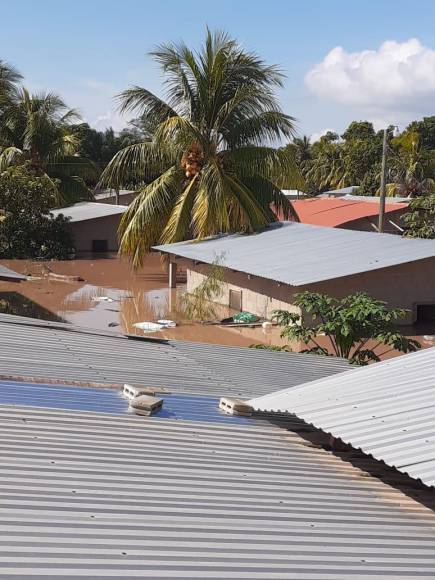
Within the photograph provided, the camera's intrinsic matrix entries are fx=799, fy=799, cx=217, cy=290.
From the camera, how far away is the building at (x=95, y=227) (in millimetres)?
37312

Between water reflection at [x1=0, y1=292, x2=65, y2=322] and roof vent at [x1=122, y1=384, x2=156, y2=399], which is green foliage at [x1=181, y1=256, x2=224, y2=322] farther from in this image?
roof vent at [x1=122, y1=384, x2=156, y2=399]

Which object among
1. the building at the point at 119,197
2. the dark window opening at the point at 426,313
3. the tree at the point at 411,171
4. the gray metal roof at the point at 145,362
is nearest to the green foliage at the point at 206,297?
the dark window opening at the point at 426,313

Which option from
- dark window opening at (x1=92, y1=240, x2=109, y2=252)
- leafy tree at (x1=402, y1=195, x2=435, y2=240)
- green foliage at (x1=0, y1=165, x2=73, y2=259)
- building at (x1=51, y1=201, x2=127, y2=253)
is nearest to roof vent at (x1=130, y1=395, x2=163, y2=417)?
leafy tree at (x1=402, y1=195, x2=435, y2=240)

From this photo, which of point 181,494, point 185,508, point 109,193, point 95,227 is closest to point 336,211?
point 95,227

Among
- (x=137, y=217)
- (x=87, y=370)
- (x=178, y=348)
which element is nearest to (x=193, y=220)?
(x=137, y=217)

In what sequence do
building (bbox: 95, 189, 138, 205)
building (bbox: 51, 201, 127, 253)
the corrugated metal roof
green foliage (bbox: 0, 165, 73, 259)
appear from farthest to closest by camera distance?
1. building (bbox: 95, 189, 138, 205)
2. building (bbox: 51, 201, 127, 253)
3. green foliage (bbox: 0, 165, 73, 259)
4. the corrugated metal roof

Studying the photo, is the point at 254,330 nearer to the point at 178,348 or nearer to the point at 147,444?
the point at 178,348

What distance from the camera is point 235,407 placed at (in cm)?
736

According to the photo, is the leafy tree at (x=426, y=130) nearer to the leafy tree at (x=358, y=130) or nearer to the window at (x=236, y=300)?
the leafy tree at (x=358, y=130)

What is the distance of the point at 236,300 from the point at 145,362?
13.3m

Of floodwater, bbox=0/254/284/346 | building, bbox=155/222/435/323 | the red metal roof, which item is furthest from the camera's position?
the red metal roof

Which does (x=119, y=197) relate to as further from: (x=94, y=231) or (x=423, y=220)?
(x=423, y=220)

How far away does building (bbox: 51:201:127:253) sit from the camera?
37.3 metres

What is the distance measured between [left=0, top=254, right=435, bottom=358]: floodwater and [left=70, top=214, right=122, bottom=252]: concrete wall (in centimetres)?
388
